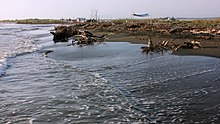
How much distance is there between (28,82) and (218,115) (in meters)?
9.02

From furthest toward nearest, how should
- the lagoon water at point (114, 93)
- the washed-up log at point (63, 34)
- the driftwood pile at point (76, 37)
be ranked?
the washed-up log at point (63, 34) → the driftwood pile at point (76, 37) → the lagoon water at point (114, 93)

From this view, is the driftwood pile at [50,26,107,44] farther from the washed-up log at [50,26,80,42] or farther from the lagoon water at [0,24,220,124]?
the lagoon water at [0,24,220,124]

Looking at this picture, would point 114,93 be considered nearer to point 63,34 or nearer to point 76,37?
point 76,37

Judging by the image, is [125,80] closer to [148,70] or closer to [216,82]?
[148,70]

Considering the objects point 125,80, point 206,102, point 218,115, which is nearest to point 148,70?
point 125,80

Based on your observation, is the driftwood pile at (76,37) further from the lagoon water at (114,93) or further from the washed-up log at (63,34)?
the lagoon water at (114,93)

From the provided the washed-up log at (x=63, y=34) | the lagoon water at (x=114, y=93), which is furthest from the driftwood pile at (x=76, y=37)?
the lagoon water at (x=114, y=93)

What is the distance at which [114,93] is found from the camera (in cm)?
1178

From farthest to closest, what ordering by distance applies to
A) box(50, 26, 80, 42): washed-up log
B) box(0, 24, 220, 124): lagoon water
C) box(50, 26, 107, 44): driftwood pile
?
box(50, 26, 80, 42): washed-up log
box(50, 26, 107, 44): driftwood pile
box(0, 24, 220, 124): lagoon water

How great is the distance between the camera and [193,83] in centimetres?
1277

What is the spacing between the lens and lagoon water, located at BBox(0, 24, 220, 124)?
29.5 feet

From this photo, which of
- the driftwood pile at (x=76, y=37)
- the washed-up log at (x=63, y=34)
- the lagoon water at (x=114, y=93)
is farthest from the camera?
the washed-up log at (x=63, y=34)

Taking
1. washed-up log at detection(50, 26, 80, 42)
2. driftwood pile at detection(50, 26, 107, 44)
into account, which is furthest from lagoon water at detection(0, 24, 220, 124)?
washed-up log at detection(50, 26, 80, 42)

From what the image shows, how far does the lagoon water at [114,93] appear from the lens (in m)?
9.00
